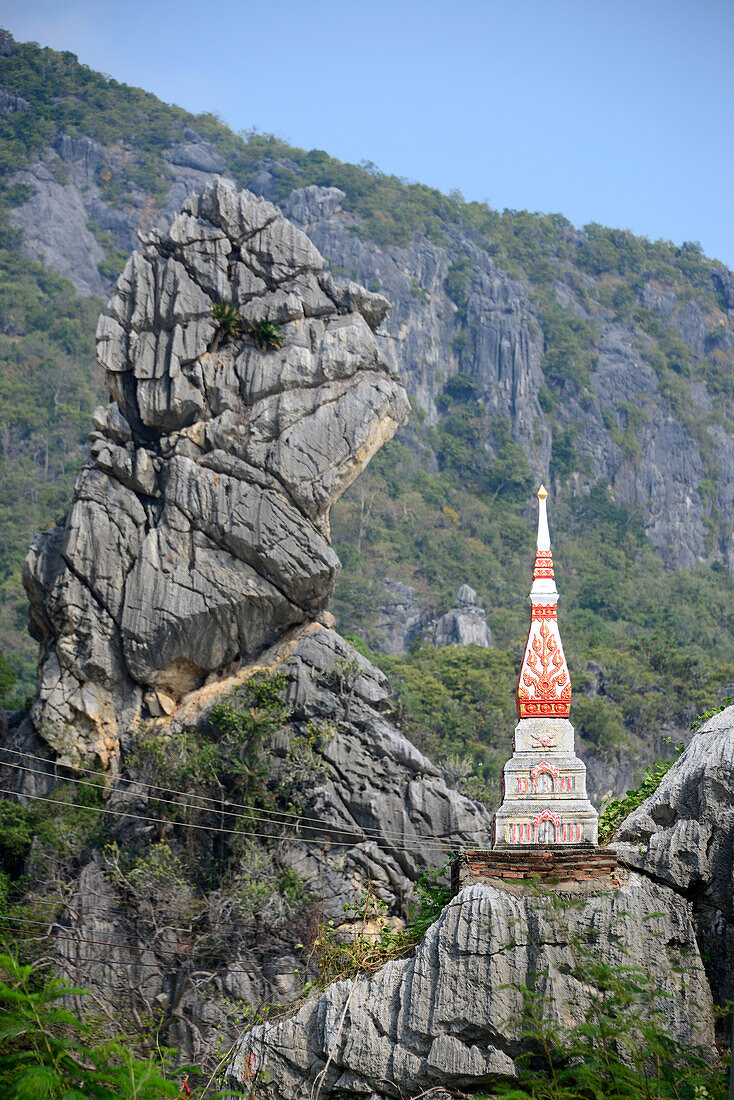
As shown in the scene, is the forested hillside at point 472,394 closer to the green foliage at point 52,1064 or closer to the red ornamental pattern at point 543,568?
the red ornamental pattern at point 543,568

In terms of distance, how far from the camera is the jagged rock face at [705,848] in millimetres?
6820

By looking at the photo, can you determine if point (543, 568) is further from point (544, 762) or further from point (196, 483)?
point (196, 483)

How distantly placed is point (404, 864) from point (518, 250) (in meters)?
64.5

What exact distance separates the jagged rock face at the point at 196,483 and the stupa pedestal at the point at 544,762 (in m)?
11.7

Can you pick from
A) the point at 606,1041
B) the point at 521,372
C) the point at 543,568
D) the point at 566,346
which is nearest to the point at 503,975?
the point at 606,1041

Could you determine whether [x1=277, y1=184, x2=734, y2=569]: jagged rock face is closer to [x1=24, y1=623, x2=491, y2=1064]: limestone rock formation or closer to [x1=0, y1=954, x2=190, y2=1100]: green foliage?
[x1=24, y1=623, x2=491, y2=1064]: limestone rock formation

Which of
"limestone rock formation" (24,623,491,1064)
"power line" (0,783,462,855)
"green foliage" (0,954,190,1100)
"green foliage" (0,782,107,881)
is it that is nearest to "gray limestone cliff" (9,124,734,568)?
"limestone rock formation" (24,623,491,1064)

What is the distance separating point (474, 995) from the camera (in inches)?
260

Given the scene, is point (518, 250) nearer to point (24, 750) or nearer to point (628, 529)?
point (628, 529)

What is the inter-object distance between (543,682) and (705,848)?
293 cm

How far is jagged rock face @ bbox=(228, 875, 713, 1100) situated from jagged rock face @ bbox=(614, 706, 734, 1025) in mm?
170

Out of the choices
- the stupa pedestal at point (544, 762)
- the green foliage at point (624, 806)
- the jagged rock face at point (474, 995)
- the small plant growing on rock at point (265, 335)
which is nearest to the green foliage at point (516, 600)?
the small plant growing on rock at point (265, 335)

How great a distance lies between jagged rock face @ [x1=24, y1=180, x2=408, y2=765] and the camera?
21375 millimetres

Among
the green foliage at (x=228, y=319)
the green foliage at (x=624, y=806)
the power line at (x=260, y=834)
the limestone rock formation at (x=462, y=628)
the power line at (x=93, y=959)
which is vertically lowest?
the power line at (x=93, y=959)
